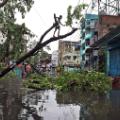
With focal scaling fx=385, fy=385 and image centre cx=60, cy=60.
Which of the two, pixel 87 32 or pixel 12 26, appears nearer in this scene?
pixel 12 26

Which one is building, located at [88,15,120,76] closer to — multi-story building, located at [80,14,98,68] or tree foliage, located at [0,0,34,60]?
tree foliage, located at [0,0,34,60]

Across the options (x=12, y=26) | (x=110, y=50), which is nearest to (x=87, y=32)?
(x=110, y=50)

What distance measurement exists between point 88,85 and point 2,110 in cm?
963

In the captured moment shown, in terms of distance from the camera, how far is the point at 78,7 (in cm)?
715

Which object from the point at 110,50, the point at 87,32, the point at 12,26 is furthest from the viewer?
the point at 87,32

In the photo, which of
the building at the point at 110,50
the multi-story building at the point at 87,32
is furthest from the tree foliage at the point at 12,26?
the multi-story building at the point at 87,32

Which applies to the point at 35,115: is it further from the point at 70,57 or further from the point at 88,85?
the point at 70,57

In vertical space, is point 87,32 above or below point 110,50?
above

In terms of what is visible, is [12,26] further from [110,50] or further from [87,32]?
[87,32]

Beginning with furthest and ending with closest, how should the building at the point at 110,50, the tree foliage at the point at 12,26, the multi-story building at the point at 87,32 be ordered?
the multi-story building at the point at 87,32 < the building at the point at 110,50 < the tree foliage at the point at 12,26

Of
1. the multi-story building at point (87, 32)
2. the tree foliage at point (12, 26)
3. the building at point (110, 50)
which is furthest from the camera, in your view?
the multi-story building at point (87, 32)

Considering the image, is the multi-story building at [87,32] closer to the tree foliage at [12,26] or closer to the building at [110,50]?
the building at [110,50]

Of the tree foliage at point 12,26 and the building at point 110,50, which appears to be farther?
the building at point 110,50

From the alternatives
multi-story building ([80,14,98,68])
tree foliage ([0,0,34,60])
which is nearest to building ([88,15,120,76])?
tree foliage ([0,0,34,60])
